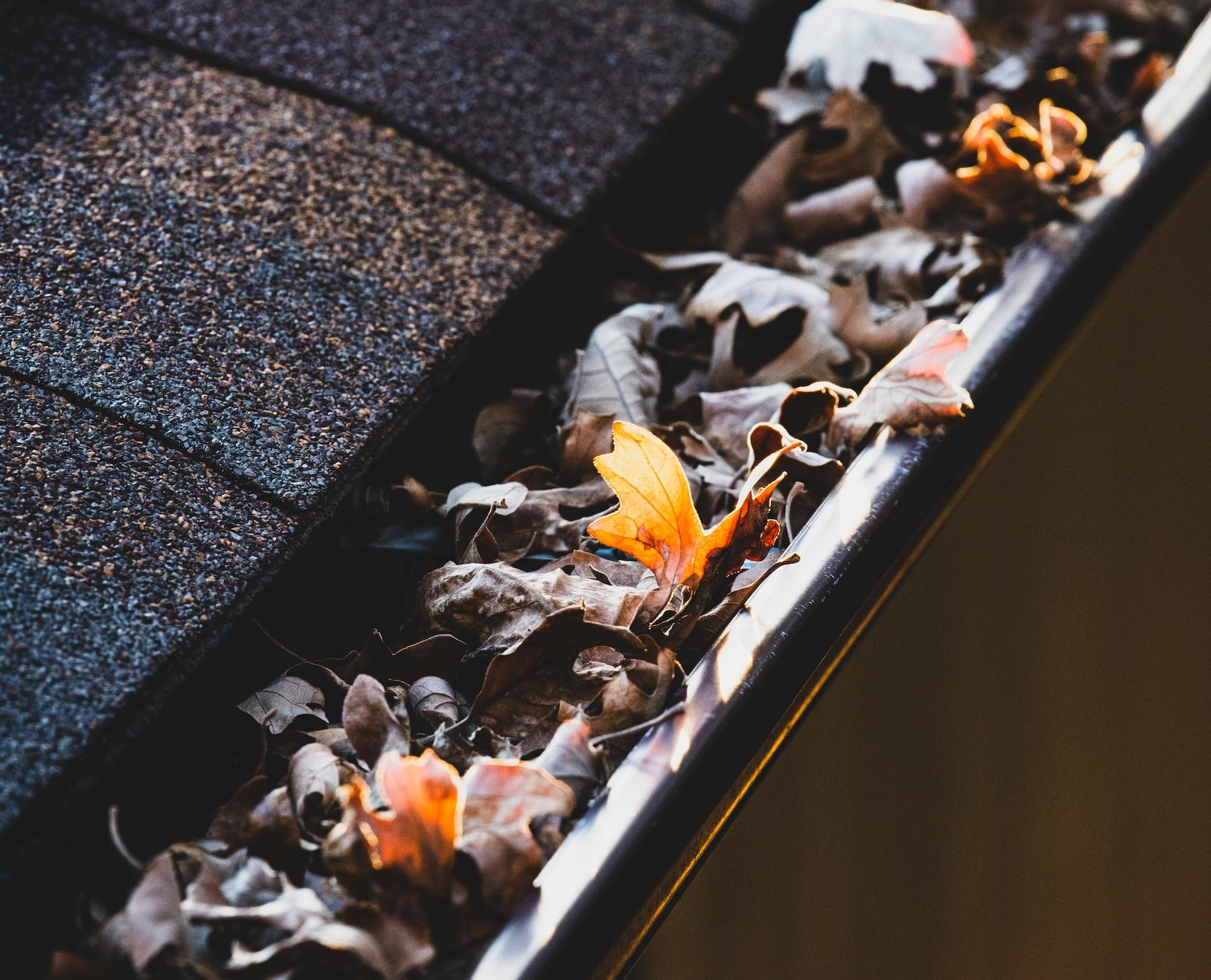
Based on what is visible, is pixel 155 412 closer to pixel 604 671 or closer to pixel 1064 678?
pixel 604 671

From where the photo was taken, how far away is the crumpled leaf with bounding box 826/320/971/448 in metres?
1.03

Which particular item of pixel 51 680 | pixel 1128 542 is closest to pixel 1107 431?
pixel 1128 542

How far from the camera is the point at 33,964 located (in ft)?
2.33

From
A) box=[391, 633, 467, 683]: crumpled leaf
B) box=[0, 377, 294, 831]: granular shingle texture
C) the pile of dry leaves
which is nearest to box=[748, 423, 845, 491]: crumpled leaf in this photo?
the pile of dry leaves

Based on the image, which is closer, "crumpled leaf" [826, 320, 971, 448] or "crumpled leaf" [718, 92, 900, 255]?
"crumpled leaf" [826, 320, 971, 448]

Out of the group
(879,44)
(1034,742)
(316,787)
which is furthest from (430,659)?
(879,44)

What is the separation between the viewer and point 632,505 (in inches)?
34.9

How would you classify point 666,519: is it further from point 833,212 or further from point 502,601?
point 833,212

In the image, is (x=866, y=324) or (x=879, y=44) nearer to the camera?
(x=866, y=324)

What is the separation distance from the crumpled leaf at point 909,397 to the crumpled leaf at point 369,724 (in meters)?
0.51

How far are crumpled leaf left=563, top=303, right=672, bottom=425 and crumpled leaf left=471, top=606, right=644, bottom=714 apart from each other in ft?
0.96

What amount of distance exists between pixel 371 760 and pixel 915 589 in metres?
0.56

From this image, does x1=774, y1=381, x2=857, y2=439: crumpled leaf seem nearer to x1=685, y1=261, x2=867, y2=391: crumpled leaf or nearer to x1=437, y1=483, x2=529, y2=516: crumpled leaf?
x1=685, y1=261, x2=867, y2=391: crumpled leaf

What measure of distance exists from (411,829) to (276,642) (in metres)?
0.26
